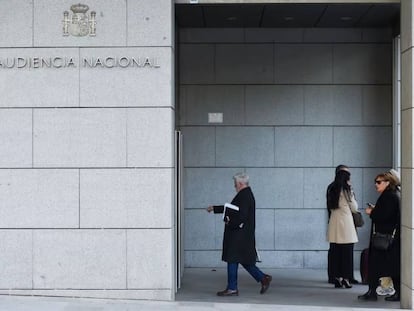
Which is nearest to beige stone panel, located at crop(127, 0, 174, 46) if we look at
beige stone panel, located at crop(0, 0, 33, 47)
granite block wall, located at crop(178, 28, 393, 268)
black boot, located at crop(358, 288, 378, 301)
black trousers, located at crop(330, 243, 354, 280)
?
beige stone panel, located at crop(0, 0, 33, 47)

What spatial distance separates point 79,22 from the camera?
9719mm

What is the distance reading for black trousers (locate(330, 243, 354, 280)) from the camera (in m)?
11.4

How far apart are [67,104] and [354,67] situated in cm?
595

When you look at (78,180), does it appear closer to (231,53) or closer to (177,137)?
(177,137)

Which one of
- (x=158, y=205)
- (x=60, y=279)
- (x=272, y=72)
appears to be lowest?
(x=60, y=279)

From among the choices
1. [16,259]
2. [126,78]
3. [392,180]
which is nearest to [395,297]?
[392,180]

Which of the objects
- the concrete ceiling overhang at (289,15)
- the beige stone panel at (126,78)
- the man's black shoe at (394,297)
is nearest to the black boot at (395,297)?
the man's black shoe at (394,297)

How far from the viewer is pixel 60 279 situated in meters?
9.68

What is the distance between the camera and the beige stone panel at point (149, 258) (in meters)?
9.62

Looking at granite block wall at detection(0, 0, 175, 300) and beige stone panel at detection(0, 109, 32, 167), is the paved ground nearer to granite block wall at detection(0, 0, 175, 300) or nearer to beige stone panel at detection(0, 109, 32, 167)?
granite block wall at detection(0, 0, 175, 300)

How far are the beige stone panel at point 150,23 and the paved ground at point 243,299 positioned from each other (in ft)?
10.9

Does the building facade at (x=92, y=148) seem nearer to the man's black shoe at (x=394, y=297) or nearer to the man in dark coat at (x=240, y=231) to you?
the man's black shoe at (x=394, y=297)

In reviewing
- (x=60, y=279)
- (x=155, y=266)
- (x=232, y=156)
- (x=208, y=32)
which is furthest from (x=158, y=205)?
(x=208, y=32)

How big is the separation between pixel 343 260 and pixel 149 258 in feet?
10.9
